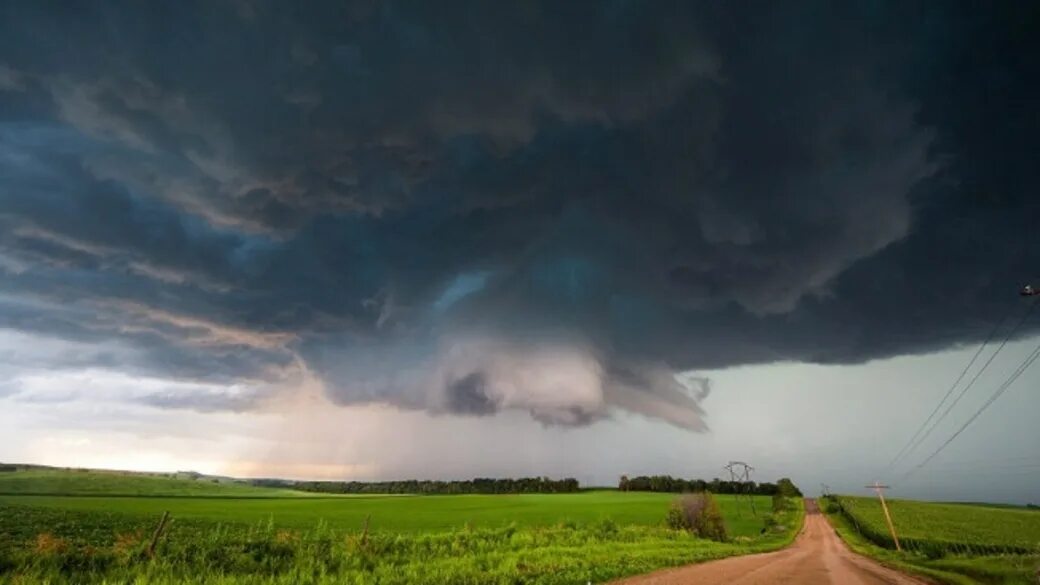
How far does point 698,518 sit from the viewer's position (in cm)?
6700

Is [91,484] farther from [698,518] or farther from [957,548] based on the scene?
[957,548]

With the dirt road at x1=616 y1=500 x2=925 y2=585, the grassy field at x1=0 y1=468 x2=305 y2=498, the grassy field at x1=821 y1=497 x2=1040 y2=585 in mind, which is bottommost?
the dirt road at x1=616 y1=500 x2=925 y2=585

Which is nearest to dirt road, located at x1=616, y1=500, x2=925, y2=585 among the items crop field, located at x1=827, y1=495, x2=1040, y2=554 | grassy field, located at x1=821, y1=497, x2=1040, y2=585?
grassy field, located at x1=821, y1=497, x2=1040, y2=585

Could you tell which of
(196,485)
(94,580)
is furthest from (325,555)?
(196,485)

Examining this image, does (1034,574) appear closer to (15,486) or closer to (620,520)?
(620,520)

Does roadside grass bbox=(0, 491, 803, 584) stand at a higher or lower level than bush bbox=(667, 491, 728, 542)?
lower

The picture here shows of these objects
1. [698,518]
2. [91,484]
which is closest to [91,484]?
[91,484]

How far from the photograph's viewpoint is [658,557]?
3425cm

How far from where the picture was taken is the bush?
66.2 metres

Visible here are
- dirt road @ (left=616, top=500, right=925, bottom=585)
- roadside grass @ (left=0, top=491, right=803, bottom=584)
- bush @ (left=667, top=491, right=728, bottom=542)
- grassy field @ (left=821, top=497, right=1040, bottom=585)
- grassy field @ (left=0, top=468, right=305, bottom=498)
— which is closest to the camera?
roadside grass @ (left=0, top=491, right=803, bottom=584)

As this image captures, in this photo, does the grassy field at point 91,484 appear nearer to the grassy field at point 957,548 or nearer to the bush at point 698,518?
the bush at point 698,518

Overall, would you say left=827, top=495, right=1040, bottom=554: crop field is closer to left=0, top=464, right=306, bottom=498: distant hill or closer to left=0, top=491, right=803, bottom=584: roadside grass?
left=0, top=491, right=803, bottom=584: roadside grass

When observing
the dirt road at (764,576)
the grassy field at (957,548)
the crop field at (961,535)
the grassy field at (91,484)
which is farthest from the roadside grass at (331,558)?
the grassy field at (91,484)

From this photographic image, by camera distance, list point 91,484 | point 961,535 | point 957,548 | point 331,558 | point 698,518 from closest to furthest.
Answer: point 331,558, point 957,548, point 698,518, point 961,535, point 91,484
